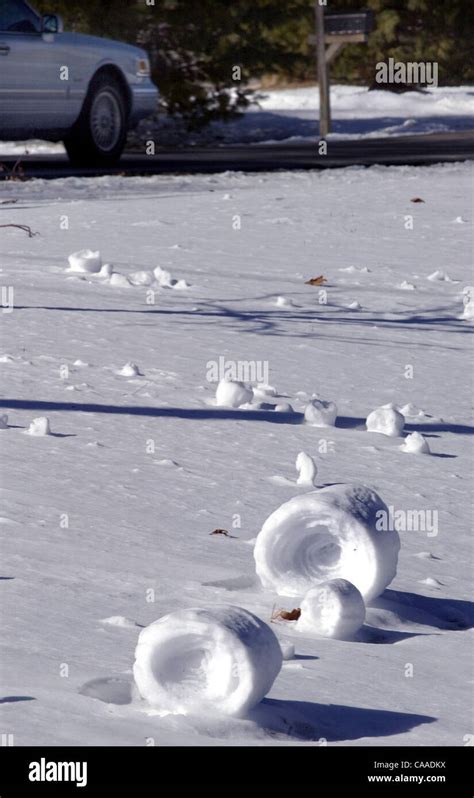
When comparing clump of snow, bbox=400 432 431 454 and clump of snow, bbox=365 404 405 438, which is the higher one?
clump of snow, bbox=365 404 405 438

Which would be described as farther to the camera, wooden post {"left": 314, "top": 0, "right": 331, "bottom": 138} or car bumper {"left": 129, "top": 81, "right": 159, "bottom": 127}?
wooden post {"left": 314, "top": 0, "right": 331, "bottom": 138}

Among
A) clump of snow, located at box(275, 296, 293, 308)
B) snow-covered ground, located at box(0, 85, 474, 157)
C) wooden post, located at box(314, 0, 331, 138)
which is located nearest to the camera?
clump of snow, located at box(275, 296, 293, 308)

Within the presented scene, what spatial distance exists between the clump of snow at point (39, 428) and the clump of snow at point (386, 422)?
3.53 feet

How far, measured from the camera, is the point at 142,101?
13547 millimetres

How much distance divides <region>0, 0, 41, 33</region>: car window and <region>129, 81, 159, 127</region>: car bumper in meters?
1.26

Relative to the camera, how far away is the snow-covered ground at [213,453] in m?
2.82

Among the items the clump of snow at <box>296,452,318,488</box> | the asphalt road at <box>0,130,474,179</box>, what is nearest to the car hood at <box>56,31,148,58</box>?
the asphalt road at <box>0,130,474,179</box>

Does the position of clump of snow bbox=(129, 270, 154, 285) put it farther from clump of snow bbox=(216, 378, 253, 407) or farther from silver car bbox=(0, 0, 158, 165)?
silver car bbox=(0, 0, 158, 165)

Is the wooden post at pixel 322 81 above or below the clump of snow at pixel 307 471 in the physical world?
above

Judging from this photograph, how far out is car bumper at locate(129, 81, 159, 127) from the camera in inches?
530

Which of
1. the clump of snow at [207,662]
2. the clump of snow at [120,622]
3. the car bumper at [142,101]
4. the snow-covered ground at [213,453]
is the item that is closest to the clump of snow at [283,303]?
the snow-covered ground at [213,453]
